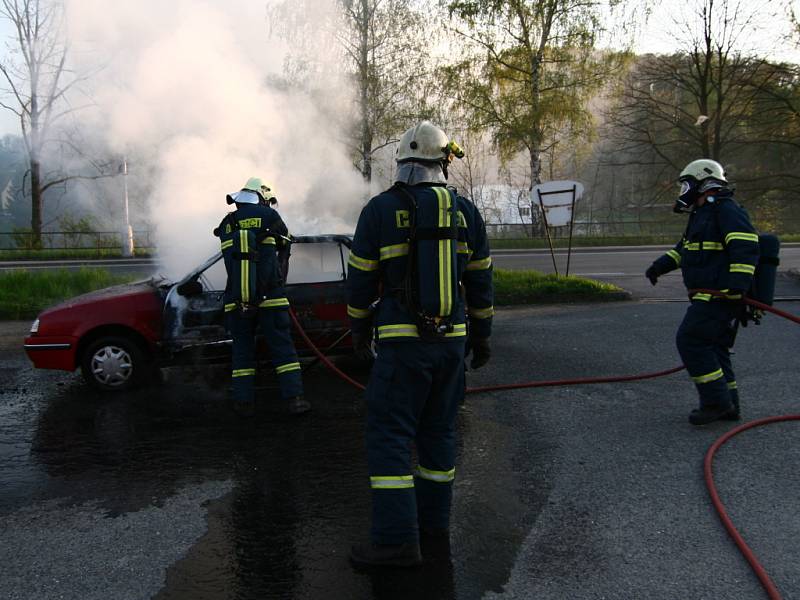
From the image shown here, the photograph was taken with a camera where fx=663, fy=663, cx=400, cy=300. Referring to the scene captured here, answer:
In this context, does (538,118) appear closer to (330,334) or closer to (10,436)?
(330,334)

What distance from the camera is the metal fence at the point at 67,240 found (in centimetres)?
2584

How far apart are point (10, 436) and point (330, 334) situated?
2.73 meters

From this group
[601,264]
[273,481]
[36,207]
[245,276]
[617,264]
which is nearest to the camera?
[273,481]

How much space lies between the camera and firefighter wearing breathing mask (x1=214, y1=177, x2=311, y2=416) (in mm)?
5254

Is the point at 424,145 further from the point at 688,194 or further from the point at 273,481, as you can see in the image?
the point at 688,194

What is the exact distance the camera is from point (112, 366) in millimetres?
6098

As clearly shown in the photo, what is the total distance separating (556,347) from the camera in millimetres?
7801

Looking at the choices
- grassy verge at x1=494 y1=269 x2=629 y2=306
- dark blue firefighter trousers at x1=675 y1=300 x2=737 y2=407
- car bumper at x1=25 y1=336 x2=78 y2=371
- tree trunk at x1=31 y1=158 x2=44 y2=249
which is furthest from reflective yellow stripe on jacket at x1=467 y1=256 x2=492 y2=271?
tree trunk at x1=31 y1=158 x2=44 y2=249

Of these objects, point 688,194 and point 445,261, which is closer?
point 445,261

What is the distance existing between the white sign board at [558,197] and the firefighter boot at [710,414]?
7372 mm

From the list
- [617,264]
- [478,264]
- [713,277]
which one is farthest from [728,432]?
[617,264]

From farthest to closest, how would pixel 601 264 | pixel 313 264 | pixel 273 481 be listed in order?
pixel 601 264
pixel 313 264
pixel 273 481

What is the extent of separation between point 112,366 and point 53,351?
0.52 m

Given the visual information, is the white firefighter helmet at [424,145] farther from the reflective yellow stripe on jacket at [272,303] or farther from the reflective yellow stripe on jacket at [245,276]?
the reflective yellow stripe on jacket at [272,303]
